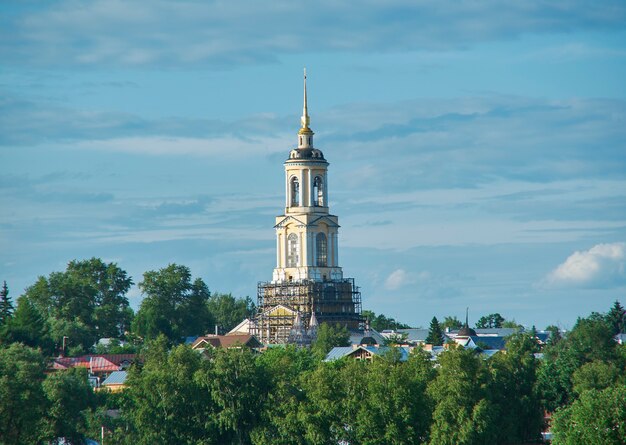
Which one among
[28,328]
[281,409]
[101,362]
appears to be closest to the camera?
[281,409]

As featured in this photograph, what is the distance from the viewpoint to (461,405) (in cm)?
8881

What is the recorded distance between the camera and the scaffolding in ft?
457

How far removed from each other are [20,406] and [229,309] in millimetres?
89445

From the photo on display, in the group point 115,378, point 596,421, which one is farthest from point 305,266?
point 596,421

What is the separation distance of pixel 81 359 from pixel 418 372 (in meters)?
42.2

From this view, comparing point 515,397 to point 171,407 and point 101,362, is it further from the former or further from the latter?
point 101,362

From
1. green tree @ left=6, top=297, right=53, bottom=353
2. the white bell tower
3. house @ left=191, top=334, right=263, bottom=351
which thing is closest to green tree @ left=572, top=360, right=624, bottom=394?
house @ left=191, top=334, right=263, bottom=351

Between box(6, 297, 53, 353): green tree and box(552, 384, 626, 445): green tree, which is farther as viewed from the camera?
box(6, 297, 53, 353): green tree

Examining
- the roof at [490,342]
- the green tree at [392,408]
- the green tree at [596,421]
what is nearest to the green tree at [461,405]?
the green tree at [392,408]

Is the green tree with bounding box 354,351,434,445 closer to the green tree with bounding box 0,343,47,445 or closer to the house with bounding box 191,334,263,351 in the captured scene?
the green tree with bounding box 0,343,47,445

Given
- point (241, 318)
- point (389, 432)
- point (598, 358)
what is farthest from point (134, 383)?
point (241, 318)

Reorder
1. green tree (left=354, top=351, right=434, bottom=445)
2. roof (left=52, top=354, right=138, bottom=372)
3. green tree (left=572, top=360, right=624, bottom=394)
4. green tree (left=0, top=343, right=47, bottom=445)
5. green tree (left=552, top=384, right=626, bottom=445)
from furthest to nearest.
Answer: roof (left=52, top=354, right=138, bottom=372)
green tree (left=572, top=360, right=624, bottom=394)
green tree (left=0, top=343, right=47, bottom=445)
green tree (left=354, top=351, right=434, bottom=445)
green tree (left=552, top=384, right=626, bottom=445)

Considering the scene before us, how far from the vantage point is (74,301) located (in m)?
147

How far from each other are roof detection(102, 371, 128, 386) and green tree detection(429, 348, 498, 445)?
32.7 meters
